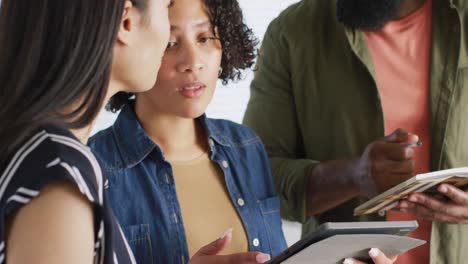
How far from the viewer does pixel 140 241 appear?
1677 mm

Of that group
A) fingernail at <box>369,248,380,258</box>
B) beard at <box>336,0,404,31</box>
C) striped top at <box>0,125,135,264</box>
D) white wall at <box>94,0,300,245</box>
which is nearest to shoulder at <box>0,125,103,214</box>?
striped top at <box>0,125,135,264</box>

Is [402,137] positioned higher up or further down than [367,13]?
further down

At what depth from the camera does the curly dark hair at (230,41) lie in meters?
1.87

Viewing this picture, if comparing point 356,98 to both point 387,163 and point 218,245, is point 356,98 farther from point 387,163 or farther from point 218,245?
point 218,245

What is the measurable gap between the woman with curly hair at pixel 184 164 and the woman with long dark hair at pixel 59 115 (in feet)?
1.54

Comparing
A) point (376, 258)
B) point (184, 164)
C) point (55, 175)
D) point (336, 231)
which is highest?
point (55, 175)

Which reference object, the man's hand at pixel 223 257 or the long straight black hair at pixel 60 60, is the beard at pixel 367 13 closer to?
the man's hand at pixel 223 257

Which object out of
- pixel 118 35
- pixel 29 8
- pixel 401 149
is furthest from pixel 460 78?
pixel 29 8

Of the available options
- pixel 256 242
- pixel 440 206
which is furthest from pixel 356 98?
pixel 256 242

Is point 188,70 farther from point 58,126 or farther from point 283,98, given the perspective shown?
point 58,126

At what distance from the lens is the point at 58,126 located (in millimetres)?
1096

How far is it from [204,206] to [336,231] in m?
0.42

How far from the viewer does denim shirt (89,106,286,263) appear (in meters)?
1.69

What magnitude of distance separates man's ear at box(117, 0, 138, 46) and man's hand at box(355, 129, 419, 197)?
2.87 ft
